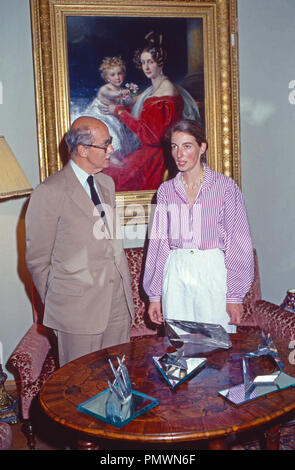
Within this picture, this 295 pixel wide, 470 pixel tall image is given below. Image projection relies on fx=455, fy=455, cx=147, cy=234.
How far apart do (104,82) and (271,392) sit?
8.43ft

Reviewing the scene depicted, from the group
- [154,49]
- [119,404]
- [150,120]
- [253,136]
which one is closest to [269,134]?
[253,136]

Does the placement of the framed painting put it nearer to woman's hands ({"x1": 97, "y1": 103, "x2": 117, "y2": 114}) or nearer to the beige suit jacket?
woman's hands ({"x1": 97, "y1": 103, "x2": 117, "y2": 114})

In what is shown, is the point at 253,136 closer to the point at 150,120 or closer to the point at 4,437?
the point at 150,120

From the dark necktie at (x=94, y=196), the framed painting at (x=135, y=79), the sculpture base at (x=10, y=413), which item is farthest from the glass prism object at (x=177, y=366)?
the framed painting at (x=135, y=79)

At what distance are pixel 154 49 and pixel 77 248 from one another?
6.25 feet

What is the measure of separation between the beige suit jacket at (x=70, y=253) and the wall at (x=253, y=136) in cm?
108

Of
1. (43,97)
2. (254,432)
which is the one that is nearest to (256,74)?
(43,97)

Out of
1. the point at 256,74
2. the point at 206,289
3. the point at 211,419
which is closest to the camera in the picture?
the point at 211,419

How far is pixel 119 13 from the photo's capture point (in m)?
3.39

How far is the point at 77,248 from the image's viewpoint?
238 cm

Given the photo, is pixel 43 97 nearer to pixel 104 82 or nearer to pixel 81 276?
pixel 104 82

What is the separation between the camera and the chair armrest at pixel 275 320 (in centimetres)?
298

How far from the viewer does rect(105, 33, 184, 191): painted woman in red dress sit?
11.4 feet

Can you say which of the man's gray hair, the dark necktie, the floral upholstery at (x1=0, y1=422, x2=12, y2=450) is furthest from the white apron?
the floral upholstery at (x1=0, y1=422, x2=12, y2=450)
